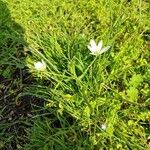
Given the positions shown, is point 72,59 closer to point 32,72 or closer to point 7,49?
point 32,72

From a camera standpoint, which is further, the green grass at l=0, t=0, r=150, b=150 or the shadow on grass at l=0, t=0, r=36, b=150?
the shadow on grass at l=0, t=0, r=36, b=150

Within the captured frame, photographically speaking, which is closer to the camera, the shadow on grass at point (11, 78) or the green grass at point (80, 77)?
the green grass at point (80, 77)

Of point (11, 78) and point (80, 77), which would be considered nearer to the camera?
point (80, 77)

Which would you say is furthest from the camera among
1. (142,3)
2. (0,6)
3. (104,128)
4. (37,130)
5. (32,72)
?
(0,6)

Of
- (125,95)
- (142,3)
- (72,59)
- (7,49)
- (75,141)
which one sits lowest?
(75,141)

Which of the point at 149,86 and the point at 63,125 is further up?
the point at 149,86

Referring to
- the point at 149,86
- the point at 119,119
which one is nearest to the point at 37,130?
the point at 119,119

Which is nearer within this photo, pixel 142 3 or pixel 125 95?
pixel 125 95

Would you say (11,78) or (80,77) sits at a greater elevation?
(11,78)
